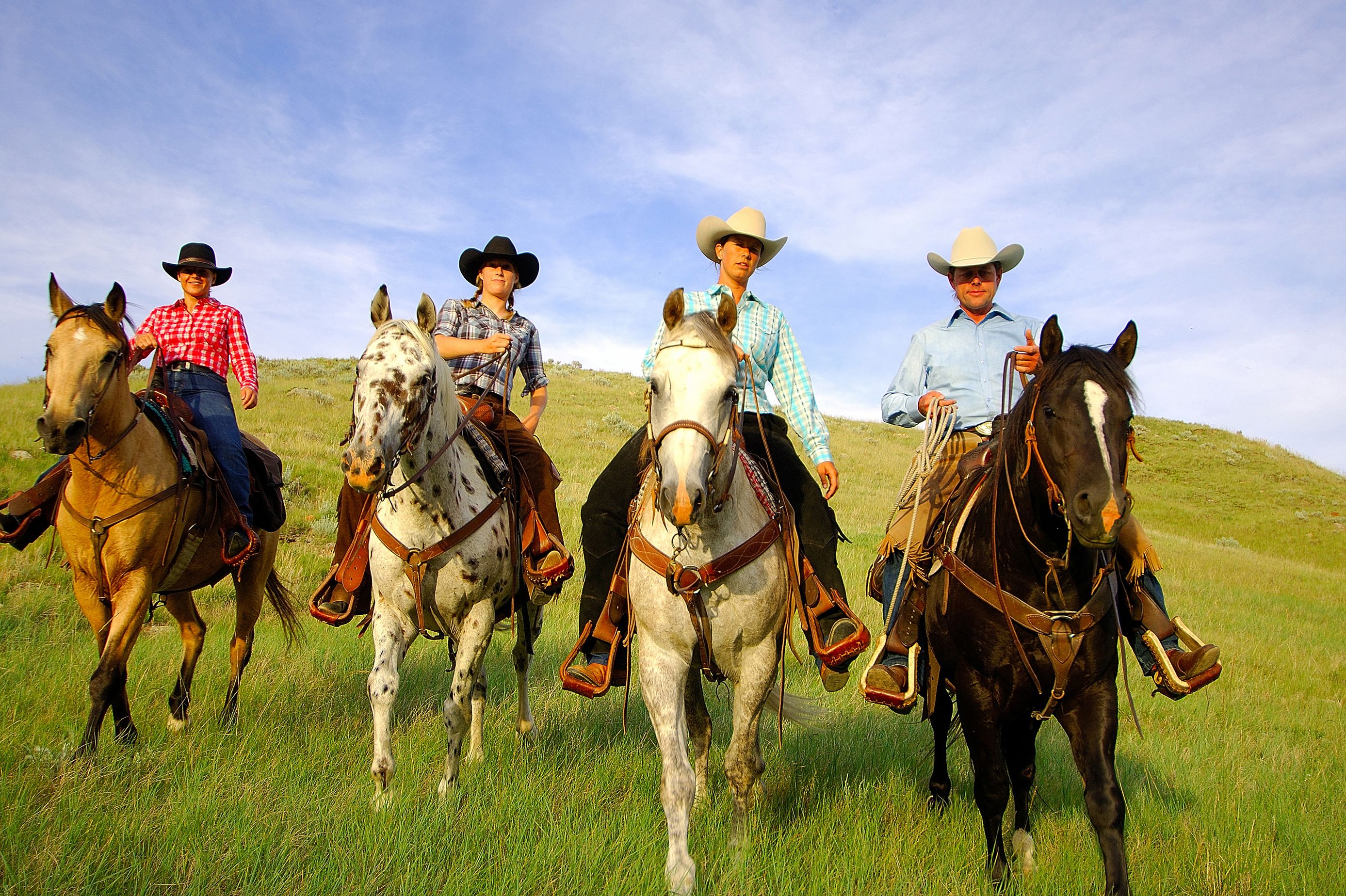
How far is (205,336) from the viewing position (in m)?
6.38

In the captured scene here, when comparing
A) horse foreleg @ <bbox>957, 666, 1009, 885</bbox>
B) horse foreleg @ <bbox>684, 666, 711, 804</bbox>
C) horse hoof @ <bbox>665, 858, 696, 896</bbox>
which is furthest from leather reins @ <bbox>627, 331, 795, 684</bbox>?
horse foreleg @ <bbox>957, 666, 1009, 885</bbox>

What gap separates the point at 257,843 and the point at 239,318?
4760mm

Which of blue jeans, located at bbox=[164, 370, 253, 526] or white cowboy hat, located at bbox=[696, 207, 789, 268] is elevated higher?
white cowboy hat, located at bbox=[696, 207, 789, 268]

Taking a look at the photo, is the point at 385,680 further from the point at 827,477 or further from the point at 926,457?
the point at 926,457

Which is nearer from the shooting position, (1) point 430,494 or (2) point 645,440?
(2) point 645,440

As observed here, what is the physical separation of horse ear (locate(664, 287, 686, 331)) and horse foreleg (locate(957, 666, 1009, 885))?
2559mm

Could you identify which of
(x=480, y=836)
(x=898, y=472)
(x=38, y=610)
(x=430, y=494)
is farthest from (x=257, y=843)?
→ (x=898, y=472)

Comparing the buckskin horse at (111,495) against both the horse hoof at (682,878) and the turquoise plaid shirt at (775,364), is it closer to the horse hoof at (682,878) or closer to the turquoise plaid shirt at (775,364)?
the horse hoof at (682,878)

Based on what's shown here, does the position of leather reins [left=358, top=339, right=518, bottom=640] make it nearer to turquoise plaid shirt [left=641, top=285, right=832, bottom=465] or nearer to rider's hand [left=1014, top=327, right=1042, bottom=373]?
turquoise plaid shirt [left=641, top=285, right=832, bottom=465]

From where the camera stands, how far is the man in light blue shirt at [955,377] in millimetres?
4988

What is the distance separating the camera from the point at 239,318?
658cm

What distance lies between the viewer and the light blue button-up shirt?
5.44 m

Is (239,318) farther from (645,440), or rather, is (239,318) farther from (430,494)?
(645,440)

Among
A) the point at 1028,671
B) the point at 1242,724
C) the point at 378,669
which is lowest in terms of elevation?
the point at 1242,724
